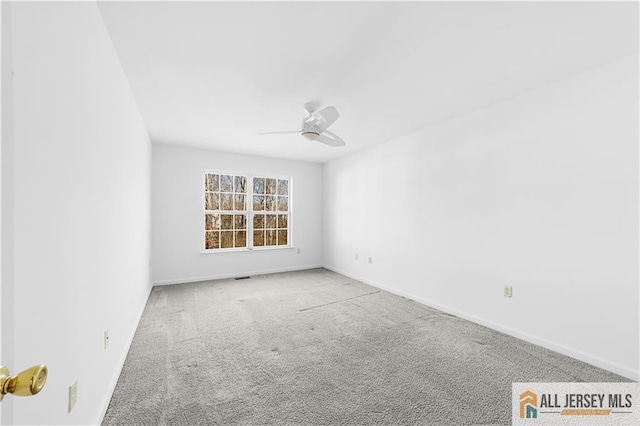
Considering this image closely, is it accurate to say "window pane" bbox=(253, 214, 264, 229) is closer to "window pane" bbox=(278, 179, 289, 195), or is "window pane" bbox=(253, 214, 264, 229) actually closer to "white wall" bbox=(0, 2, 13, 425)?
"window pane" bbox=(278, 179, 289, 195)

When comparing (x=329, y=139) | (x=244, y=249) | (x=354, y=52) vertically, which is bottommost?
(x=244, y=249)

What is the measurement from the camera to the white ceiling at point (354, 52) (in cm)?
154

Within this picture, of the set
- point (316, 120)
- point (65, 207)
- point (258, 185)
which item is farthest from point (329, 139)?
point (258, 185)

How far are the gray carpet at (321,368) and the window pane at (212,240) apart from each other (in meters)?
1.62

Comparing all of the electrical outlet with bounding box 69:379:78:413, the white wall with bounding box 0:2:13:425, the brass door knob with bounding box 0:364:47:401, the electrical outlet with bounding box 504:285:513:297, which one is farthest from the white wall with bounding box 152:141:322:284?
the brass door knob with bounding box 0:364:47:401

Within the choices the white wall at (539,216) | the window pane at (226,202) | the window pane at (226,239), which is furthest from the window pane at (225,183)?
the white wall at (539,216)

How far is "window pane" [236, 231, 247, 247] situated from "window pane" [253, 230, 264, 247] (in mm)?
179

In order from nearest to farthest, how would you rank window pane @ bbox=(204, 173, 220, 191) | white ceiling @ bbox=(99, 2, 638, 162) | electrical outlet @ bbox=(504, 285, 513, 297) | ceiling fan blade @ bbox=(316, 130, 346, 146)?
white ceiling @ bbox=(99, 2, 638, 162)
electrical outlet @ bbox=(504, 285, 513, 297)
ceiling fan blade @ bbox=(316, 130, 346, 146)
window pane @ bbox=(204, 173, 220, 191)

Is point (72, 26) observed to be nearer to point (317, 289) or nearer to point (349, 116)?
point (349, 116)

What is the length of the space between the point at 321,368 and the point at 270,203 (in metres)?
3.86

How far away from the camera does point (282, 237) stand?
5625 mm

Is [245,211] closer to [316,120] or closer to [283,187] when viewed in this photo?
[283,187]

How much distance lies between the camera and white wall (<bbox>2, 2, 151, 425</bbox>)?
2.72 feet

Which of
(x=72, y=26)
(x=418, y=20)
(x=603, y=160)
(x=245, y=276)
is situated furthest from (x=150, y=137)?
(x=603, y=160)
